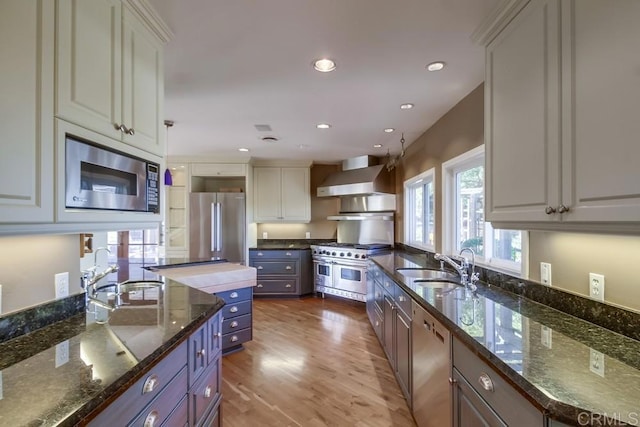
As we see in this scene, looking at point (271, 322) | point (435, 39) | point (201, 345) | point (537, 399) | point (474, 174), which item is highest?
point (435, 39)

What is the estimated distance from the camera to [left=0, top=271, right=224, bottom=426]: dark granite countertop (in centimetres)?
80

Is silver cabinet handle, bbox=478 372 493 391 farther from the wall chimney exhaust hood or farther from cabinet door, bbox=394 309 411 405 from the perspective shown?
the wall chimney exhaust hood

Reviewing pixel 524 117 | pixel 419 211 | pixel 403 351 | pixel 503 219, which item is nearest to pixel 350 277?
pixel 419 211

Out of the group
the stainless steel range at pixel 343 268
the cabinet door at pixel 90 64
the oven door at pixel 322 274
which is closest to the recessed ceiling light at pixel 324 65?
the cabinet door at pixel 90 64

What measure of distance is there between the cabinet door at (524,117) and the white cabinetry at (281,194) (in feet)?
14.1

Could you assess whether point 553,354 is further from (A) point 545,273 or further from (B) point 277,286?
(B) point 277,286

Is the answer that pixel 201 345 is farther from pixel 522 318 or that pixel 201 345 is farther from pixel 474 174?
pixel 474 174

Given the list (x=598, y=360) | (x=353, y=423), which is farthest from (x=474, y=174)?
(x=353, y=423)

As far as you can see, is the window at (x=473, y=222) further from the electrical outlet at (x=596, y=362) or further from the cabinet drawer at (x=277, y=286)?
the cabinet drawer at (x=277, y=286)

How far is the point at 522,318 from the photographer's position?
4.93 ft

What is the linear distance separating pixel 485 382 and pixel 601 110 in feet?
3.39

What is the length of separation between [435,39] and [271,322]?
3.63 meters

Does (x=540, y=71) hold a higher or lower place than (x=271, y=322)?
higher

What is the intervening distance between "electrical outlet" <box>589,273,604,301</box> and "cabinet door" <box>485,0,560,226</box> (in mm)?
404
